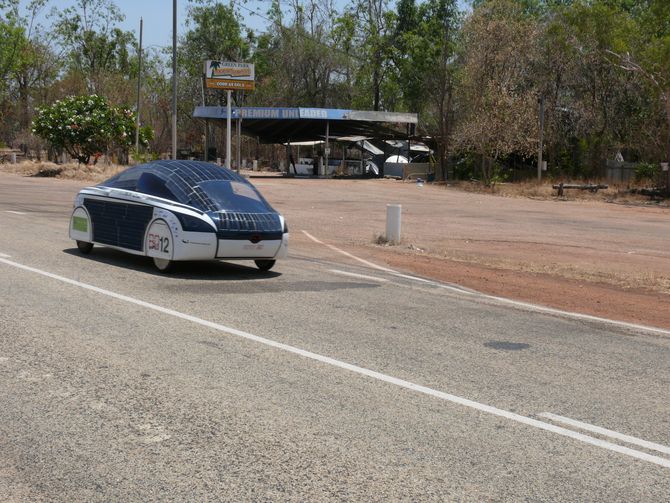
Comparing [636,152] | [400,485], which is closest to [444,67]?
[636,152]

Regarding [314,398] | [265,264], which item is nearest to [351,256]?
[265,264]

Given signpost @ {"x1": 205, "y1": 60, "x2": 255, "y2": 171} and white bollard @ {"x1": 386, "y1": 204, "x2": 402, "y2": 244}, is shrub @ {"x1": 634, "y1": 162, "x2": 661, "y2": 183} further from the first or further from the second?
white bollard @ {"x1": 386, "y1": 204, "x2": 402, "y2": 244}

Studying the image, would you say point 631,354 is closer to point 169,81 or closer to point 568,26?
point 568,26

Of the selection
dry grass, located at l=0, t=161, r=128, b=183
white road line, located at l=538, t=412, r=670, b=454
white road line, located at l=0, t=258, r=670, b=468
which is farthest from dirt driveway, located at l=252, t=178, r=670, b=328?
dry grass, located at l=0, t=161, r=128, b=183

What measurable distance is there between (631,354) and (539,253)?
10.5 m

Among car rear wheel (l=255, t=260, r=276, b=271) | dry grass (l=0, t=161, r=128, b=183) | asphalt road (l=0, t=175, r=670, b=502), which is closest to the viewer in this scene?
asphalt road (l=0, t=175, r=670, b=502)

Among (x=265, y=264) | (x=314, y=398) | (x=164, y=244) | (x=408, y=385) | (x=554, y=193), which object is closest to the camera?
(x=314, y=398)

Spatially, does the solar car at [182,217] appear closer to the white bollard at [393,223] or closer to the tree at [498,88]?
the white bollard at [393,223]

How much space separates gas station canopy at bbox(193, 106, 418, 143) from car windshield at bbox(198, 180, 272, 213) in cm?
3982

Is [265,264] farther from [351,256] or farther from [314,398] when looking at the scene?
[314,398]

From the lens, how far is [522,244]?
20.9m

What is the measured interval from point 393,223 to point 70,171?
3618 cm

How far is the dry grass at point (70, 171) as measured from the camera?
49656mm

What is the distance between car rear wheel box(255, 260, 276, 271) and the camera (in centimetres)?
1357
